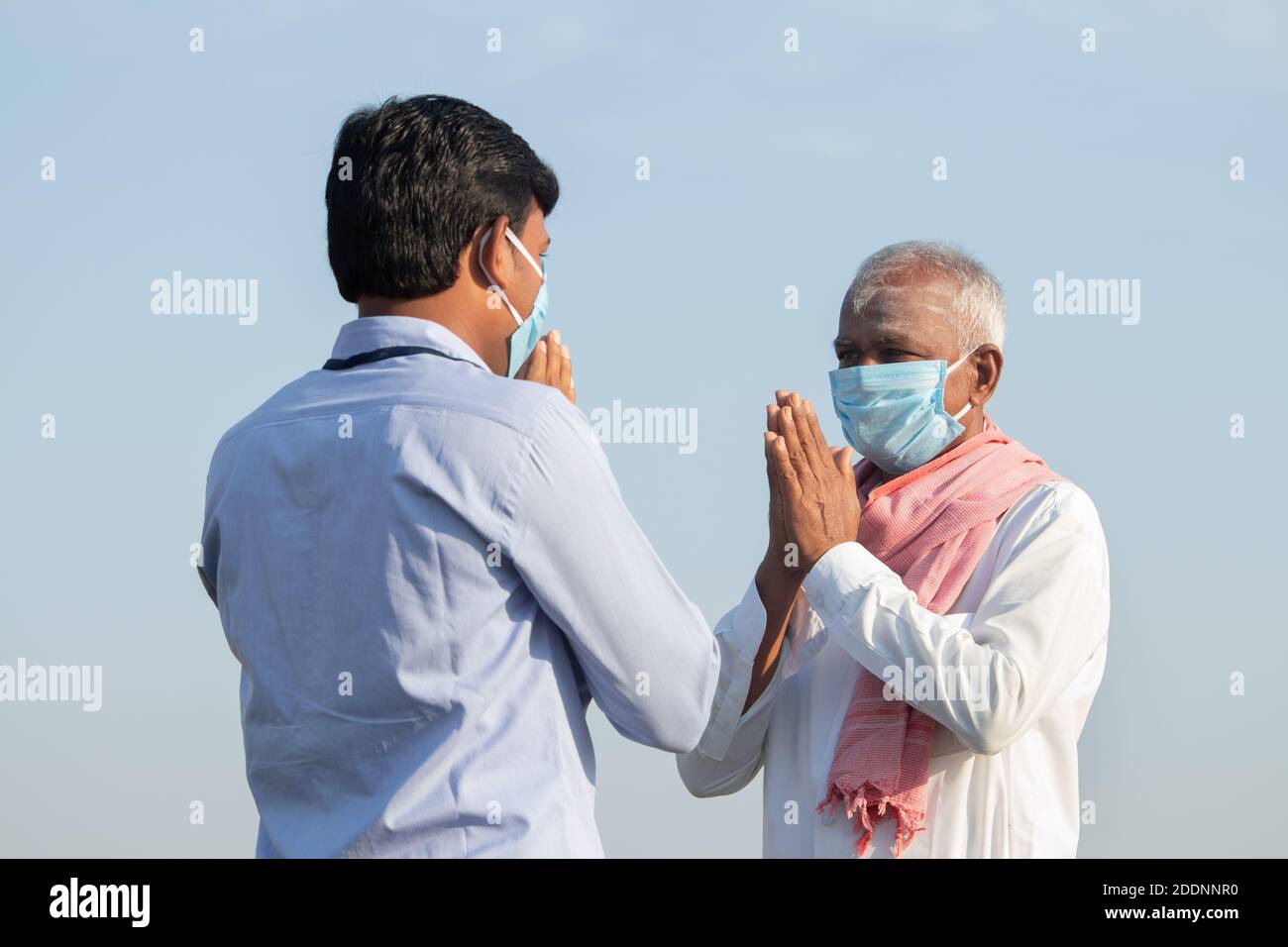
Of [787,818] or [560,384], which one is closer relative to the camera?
[560,384]

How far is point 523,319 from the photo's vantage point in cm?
302

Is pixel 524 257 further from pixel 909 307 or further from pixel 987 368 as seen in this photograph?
pixel 987 368

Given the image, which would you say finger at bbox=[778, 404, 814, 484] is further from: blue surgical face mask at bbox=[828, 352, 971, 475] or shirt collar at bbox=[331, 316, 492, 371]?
shirt collar at bbox=[331, 316, 492, 371]

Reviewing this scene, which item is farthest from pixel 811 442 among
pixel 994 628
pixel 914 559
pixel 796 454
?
pixel 994 628

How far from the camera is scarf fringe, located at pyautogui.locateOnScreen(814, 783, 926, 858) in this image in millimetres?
3900

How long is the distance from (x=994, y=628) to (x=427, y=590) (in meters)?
1.81

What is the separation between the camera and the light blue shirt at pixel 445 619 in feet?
8.32

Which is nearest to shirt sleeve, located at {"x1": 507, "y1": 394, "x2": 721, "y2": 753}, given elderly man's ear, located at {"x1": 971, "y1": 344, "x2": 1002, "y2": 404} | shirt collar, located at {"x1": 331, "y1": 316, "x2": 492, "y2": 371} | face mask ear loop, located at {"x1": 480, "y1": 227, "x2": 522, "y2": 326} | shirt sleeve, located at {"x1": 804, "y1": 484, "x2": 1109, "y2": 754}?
shirt collar, located at {"x1": 331, "y1": 316, "x2": 492, "y2": 371}

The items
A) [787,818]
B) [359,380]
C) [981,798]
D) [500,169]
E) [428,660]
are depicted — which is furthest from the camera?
[787,818]

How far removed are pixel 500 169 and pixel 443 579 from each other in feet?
2.88

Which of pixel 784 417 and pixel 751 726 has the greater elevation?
pixel 784 417
